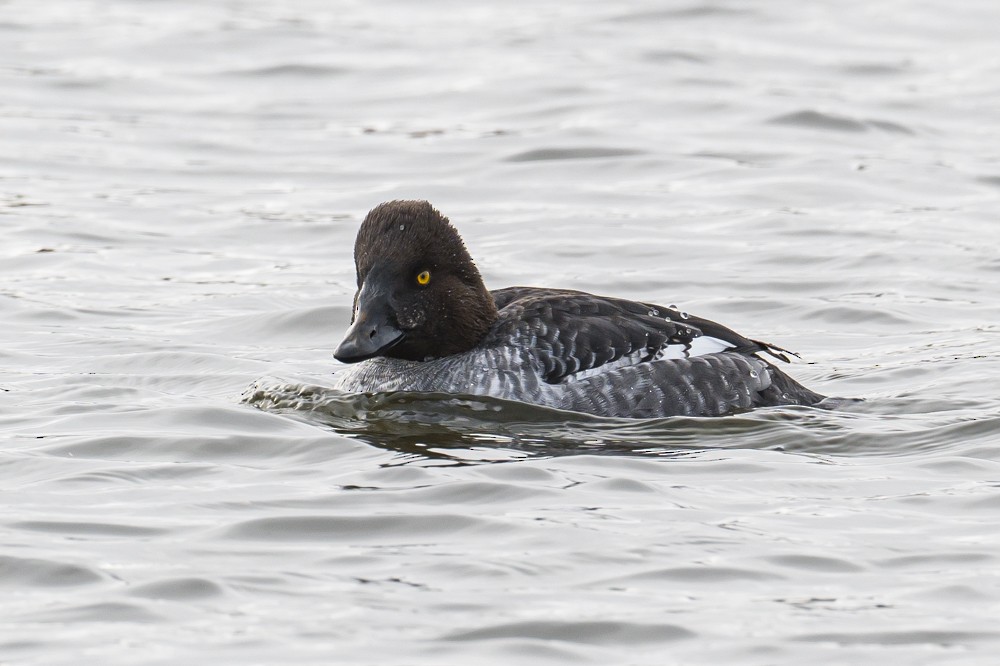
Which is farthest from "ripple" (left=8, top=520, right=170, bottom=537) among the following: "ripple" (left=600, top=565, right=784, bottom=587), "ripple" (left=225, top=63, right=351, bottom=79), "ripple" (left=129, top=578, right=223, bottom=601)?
"ripple" (left=225, top=63, right=351, bottom=79)

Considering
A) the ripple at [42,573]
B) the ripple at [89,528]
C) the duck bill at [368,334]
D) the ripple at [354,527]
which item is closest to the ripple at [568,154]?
the duck bill at [368,334]

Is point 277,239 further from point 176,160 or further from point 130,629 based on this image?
point 130,629

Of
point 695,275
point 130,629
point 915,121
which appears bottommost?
point 130,629

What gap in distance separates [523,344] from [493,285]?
14.5 ft

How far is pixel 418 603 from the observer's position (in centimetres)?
723

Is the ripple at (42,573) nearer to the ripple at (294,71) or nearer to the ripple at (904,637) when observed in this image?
the ripple at (904,637)

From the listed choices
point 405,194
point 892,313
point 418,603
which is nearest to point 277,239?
point 405,194

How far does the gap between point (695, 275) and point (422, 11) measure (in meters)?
11.6

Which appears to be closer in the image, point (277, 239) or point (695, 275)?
point (695, 275)

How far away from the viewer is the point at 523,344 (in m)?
10.2

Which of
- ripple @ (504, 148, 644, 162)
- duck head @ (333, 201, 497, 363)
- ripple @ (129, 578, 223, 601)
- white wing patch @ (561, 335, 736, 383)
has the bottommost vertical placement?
ripple @ (129, 578, 223, 601)

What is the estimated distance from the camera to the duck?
33.1 ft

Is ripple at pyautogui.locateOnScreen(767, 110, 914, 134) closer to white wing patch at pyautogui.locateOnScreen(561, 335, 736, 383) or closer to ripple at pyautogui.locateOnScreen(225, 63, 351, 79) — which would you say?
ripple at pyautogui.locateOnScreen(225, 63, 351, 79)

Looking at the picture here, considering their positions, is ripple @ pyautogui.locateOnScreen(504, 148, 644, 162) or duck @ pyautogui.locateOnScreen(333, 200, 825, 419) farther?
ripple @ pyautogui.locateOnScreen(504, 148, 644, 162)
